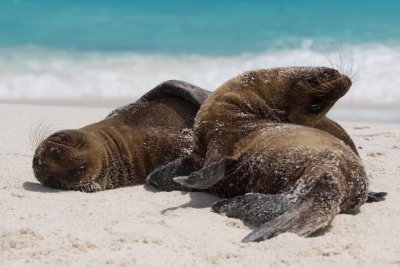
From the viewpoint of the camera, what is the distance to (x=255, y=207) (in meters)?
4.44

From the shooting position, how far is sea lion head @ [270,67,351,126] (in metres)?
5.48

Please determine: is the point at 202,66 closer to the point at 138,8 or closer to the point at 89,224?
the point at 138,8

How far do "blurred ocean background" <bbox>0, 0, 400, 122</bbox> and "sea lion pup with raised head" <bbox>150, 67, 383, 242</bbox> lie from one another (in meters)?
→ 6.14

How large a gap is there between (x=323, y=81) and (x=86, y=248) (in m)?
2.44

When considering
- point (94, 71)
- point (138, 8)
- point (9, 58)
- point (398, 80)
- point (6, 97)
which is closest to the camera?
point (6, 97)

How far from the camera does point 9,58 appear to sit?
19234 millimetres

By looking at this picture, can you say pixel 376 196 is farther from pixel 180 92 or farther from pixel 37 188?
pixel 37 188

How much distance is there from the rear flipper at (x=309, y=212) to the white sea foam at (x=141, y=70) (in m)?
10.1

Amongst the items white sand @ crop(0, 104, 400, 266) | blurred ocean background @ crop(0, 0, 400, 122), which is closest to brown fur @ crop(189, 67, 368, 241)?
white sand @ crop(0, 104, 400, 266)

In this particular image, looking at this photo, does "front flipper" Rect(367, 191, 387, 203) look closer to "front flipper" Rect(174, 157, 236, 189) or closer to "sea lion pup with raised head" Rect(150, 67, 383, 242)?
"sea lion pup with raised head" Rect(150, 67, 383, 242)

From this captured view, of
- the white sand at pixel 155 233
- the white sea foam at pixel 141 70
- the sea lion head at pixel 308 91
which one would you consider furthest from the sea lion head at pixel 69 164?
the white sea foam at pixel 141 70

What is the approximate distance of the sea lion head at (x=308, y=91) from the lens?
5.48 m

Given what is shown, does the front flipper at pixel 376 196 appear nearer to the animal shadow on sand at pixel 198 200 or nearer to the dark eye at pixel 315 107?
the dark eye at pixel 315 107

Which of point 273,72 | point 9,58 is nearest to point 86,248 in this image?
point 273,72
